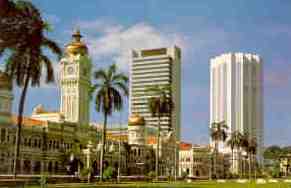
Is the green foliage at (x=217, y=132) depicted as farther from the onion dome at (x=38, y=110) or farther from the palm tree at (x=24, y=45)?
the palm tree at (x=24, y=45)

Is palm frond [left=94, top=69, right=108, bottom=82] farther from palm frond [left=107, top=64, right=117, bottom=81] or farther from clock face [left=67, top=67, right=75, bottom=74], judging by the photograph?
clock face [left=67, top=67, right=75, bottom=74]

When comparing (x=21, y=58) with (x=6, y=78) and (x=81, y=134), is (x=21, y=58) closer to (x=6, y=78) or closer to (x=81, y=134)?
(x=6, y=78)

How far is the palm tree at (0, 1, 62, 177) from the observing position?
37312 millimetres

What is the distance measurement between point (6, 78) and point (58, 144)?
75808 mm

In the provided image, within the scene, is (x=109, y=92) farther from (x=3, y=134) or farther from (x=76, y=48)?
(x=76, y=48)

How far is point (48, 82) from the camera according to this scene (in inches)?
1624

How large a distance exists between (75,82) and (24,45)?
107910mm

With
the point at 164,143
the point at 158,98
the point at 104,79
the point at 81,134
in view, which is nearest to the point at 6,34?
the point at 104,79

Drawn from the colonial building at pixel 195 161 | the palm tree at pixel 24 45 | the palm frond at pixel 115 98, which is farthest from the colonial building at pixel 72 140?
the palm tree at pixel 24 45

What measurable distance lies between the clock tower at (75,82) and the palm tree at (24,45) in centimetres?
10397

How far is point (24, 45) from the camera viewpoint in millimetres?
39688

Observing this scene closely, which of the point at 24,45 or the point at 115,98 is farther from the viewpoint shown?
the point at 115,98

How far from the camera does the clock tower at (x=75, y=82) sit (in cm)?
14662

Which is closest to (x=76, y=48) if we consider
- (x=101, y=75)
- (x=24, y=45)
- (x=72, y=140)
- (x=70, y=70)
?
(x=70, y=70)
